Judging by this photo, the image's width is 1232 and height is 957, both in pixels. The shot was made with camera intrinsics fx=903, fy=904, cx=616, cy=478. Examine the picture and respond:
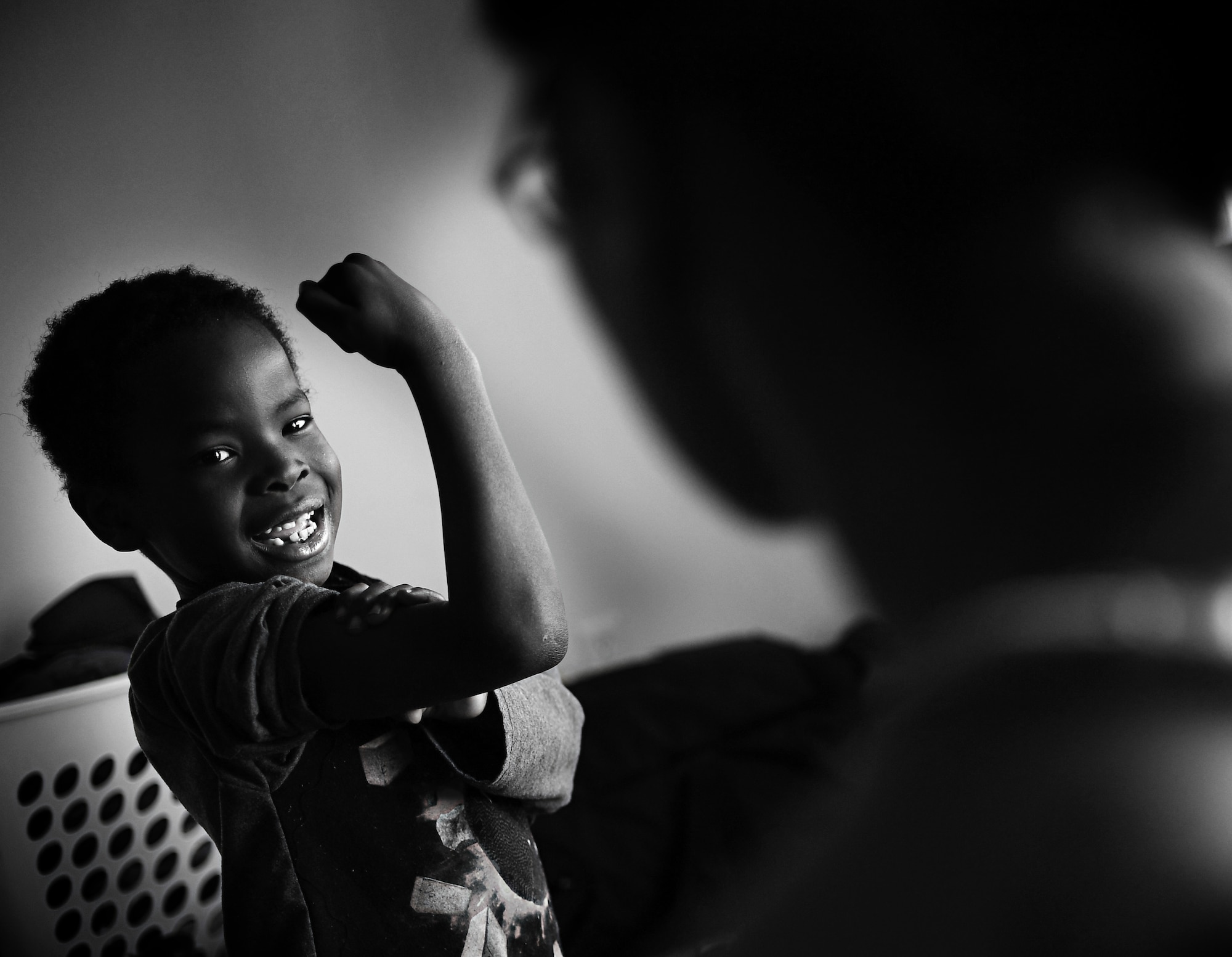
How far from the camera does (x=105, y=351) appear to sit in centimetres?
20

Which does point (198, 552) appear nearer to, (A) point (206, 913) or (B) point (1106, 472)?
(A) point (206, 913)

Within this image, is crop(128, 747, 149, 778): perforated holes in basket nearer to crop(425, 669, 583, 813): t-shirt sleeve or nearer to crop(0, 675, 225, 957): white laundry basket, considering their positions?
crop(0, 675, 225, 957): white laundry basket

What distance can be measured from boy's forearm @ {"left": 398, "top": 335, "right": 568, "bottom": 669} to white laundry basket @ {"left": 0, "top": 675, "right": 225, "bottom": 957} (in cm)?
15

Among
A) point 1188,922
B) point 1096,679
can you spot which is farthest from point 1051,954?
point 1096,679

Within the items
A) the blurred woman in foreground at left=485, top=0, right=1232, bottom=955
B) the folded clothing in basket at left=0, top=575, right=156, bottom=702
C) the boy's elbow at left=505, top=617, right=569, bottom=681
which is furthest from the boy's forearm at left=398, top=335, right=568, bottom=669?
the blurred woman in foreground at left=485, top=0, right=1232, bottom=955

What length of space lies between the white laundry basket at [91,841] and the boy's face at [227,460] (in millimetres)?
85

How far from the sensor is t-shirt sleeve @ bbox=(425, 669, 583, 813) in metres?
0.25

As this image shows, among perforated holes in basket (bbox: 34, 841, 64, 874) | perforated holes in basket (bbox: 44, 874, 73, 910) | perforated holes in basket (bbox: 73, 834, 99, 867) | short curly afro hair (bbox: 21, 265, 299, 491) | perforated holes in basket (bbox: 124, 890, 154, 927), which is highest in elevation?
short curly afro hair (bbox: 21, 265, 299, 491)

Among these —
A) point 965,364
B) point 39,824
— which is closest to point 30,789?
point 39,824

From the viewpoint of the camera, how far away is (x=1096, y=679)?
49 cm

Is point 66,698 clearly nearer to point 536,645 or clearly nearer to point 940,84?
point 536,645

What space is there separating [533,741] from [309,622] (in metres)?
0.09

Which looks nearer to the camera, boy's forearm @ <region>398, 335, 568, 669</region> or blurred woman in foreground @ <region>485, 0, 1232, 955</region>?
boy's forearm @ <region>398, 335, 568, 669</region>

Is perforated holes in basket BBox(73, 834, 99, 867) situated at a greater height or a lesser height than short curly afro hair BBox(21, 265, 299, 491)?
Answer: lesser
